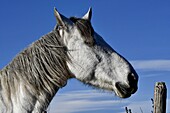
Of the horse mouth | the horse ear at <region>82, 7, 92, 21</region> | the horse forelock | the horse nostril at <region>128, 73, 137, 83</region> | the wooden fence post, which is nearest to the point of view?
the horse nostril at <region>128, 73, 137, 83</region>

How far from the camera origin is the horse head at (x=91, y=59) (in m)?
6.70

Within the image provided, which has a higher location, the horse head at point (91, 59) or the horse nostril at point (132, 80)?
the horse head at point (91, 59)

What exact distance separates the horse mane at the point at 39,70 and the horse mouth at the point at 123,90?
76 cm

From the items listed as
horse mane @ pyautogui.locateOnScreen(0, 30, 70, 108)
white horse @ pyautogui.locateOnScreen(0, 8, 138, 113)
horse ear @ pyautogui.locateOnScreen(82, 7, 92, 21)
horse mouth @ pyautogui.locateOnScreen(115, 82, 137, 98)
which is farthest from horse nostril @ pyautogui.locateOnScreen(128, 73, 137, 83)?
horse ear @ pyautogui.locateOnScreen(82, 7, 92, 21)

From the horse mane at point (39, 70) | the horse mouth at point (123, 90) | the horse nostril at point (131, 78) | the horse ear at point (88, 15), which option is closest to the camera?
the horse mane at point (39, 70)

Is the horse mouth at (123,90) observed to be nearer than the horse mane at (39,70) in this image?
No

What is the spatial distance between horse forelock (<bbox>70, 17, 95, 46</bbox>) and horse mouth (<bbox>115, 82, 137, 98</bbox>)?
0.73 metres

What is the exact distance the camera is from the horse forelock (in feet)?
22.5

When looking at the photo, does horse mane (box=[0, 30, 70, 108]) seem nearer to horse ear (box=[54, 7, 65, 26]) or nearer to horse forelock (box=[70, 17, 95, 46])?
horse ear (box=[54, 7, 65, 26])

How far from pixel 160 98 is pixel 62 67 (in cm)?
184

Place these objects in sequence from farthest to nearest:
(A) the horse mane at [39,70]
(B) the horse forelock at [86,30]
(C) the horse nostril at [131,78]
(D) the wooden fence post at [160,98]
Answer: (D) the wooden fence post at [160,98] < (B) the horse forelock at [86,30] < (C) the horse nostril at [131,78] < (A) the horse mane at [39,70]

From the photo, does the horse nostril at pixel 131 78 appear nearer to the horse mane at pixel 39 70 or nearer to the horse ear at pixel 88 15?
the horse mane at pixel 39 70

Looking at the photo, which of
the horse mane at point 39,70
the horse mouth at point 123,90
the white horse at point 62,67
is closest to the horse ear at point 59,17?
the white horse at point 62,67

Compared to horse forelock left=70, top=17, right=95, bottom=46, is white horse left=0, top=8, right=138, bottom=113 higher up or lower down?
lower down
